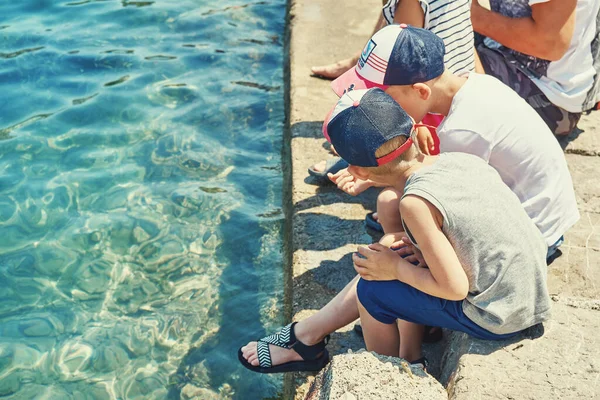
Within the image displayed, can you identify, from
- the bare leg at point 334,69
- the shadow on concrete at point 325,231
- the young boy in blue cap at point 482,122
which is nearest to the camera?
the young boy in blue cap at point 482,122

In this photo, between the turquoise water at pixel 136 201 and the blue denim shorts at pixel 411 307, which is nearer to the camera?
the blue denim shorts at pixel 411 307

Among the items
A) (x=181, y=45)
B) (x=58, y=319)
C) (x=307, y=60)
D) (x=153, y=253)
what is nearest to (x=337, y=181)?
(x=153, y=253)

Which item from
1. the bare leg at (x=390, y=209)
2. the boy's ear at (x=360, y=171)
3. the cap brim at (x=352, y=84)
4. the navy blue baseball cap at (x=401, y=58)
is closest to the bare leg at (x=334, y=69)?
the cap brim at (x=352, y=84)

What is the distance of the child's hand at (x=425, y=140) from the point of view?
273 cm

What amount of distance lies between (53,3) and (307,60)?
9.61ft

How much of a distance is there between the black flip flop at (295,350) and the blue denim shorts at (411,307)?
0.39 meters

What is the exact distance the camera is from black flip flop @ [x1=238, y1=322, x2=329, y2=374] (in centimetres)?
279

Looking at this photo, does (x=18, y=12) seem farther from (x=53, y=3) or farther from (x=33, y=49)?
(x=33, y=49)

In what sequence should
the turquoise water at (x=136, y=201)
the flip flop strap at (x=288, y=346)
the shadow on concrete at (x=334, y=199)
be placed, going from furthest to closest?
the shadow on concrete at (x=334, y=199) → the turquoise water at (x=136, y=201) → the flip flop strap at (x=288, y=346)

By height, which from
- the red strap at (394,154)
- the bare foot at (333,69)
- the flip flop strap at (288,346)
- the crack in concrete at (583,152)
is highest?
the red strap at (394,154)

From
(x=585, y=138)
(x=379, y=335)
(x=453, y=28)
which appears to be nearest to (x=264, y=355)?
(x=379, y=335)

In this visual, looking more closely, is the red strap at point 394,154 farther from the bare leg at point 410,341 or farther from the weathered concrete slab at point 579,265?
the weathered concrete slab at point 579,265

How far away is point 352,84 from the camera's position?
111 inches

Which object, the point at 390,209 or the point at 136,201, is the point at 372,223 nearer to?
the point at 390,209
